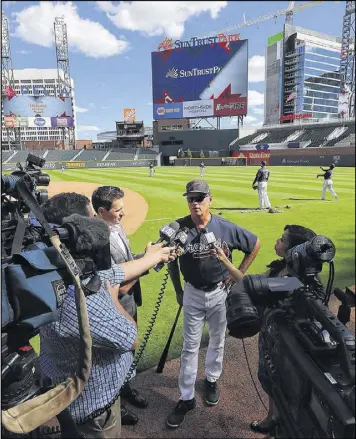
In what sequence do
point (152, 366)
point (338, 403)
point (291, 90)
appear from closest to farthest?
point (338, 403), point (152, 366), point (291, 90)

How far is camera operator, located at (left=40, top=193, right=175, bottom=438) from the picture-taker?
1437 millimetres

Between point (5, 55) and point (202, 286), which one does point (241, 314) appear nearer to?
point (202, 286)

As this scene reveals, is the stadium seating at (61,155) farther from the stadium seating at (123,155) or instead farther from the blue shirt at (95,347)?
the blue shirt at (95,347)

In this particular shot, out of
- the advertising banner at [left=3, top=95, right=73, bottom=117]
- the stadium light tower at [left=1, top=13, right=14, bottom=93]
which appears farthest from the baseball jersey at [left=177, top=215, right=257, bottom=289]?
the advertising banner at [left=3, top=95, right=73, bottom=117]

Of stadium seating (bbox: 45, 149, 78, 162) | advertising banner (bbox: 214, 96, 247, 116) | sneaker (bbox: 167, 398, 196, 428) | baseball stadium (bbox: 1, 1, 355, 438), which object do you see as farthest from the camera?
stadium seating (bbox: 45, 149, 78, 162)

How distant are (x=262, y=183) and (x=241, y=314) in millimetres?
9341

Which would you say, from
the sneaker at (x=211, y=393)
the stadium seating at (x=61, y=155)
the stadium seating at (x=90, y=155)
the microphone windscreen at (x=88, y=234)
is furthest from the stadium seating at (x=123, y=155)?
the microphone windscreen at (x=88, y=234)

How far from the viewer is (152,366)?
3.27m

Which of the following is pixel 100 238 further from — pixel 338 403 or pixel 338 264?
pixel 338 264

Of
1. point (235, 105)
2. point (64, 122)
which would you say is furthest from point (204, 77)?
point (64, 122)

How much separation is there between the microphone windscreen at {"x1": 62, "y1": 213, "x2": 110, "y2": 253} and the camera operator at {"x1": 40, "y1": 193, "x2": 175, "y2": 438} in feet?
0.19

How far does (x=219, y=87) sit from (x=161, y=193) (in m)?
7.92

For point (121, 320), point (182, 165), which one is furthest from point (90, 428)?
point (182, 165)

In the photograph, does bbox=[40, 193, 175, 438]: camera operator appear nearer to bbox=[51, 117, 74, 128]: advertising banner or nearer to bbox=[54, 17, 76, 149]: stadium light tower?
bbox=[54, 17, 76, 149]: stadium light tower
